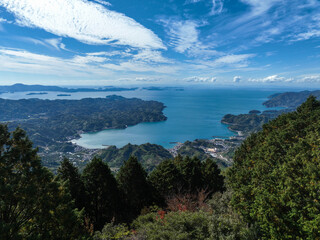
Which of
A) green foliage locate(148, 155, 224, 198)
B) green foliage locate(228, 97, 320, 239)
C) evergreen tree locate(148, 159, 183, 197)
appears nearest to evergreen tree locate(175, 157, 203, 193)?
green foliage locate(148, 155, 224, 198)

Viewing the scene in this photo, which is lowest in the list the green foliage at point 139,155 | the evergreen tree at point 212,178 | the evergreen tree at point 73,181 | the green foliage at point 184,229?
the green foliage at point 139,155

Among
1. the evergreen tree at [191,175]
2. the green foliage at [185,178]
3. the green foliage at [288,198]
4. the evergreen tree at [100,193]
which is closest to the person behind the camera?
the green foliage at [288,198]

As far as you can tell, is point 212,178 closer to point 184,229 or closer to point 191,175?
point 191,175

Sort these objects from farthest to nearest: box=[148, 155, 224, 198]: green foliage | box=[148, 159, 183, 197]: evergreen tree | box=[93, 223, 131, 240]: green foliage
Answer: box=[148, 155, 224, 198]: green foliage, box=[148, 159, 183, 197]: evergreen tree, box=[93, 223, 131, 240]: green foliage

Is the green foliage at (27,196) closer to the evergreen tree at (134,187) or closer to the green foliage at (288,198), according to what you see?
the green foliage at (288,198)

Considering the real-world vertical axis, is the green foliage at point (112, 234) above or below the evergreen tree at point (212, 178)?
above

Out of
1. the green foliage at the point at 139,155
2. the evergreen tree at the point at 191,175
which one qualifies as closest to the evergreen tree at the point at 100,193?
the evergreen tree at the point at 191,175

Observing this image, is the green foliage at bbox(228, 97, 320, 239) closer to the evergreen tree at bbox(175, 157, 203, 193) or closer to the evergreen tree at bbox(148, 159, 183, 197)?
the evergreen tree at bbox(148, 159, 183, 197)
